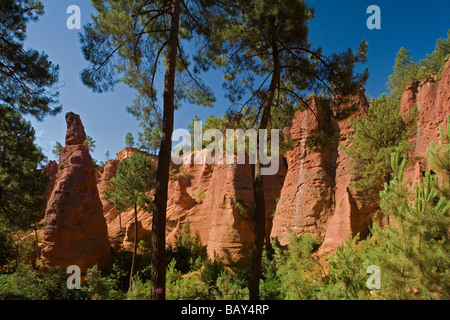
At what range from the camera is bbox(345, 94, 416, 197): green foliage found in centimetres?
1200

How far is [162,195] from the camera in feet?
A: 19.8

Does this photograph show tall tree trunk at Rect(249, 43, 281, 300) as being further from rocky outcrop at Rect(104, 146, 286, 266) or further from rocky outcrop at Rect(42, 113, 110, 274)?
rocky outcrop at Rect(42, 113, 110, 274)

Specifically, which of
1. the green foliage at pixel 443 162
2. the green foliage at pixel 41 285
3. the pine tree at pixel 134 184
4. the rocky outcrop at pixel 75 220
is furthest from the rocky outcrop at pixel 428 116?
the rocky outcrop at pixel 75 220

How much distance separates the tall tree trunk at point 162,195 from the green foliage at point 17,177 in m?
6.33

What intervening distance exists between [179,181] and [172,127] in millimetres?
19921

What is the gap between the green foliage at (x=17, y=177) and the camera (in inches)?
370

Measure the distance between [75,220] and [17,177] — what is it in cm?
567

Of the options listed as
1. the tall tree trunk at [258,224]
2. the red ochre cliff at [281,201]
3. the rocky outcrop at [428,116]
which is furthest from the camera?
the red ochre cliff at [281,201]

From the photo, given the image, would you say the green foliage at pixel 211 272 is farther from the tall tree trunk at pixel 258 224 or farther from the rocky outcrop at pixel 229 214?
the tall tree trunk at pixel 258 224

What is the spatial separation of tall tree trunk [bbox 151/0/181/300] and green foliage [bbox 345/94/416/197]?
11150 mm

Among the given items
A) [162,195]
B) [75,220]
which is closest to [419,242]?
[162,195]

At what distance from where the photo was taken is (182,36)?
9.10 meters

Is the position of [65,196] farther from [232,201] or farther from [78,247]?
[232,201]
